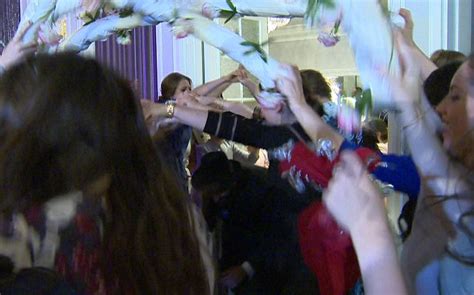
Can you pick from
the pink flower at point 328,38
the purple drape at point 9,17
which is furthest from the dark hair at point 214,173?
the purple drape at point 9,17

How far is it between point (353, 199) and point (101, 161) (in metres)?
0.26

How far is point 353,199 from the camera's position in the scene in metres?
0.63

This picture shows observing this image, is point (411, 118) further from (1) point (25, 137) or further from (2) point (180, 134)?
(2) point (180, 134)

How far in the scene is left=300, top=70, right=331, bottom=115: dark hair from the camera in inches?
51.5

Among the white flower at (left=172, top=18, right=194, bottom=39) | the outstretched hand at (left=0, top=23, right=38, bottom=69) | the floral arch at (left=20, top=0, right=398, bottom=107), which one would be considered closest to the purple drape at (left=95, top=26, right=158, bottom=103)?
the floral arch at (left=20, top=0, right=398, bottom=107)

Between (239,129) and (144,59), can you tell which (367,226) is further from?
(144,59)

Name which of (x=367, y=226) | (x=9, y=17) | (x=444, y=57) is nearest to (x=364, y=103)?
(x=367, y=226)

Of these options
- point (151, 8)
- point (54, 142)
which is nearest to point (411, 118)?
point (54, 142)

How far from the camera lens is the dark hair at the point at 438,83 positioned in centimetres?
100

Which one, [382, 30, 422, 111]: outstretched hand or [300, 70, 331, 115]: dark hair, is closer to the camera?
[382, 30, 422, 111]: outstretched hand

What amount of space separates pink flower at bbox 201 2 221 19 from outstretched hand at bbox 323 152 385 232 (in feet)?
1.96

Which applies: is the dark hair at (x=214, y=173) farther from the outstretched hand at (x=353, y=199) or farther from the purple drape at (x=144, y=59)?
the purple drape at (x=144, y=59)

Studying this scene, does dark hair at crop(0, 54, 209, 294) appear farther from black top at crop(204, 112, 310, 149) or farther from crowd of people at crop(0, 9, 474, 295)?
black top at crop(204, 112, 310, 149)

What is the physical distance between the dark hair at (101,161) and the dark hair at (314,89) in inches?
25.3
